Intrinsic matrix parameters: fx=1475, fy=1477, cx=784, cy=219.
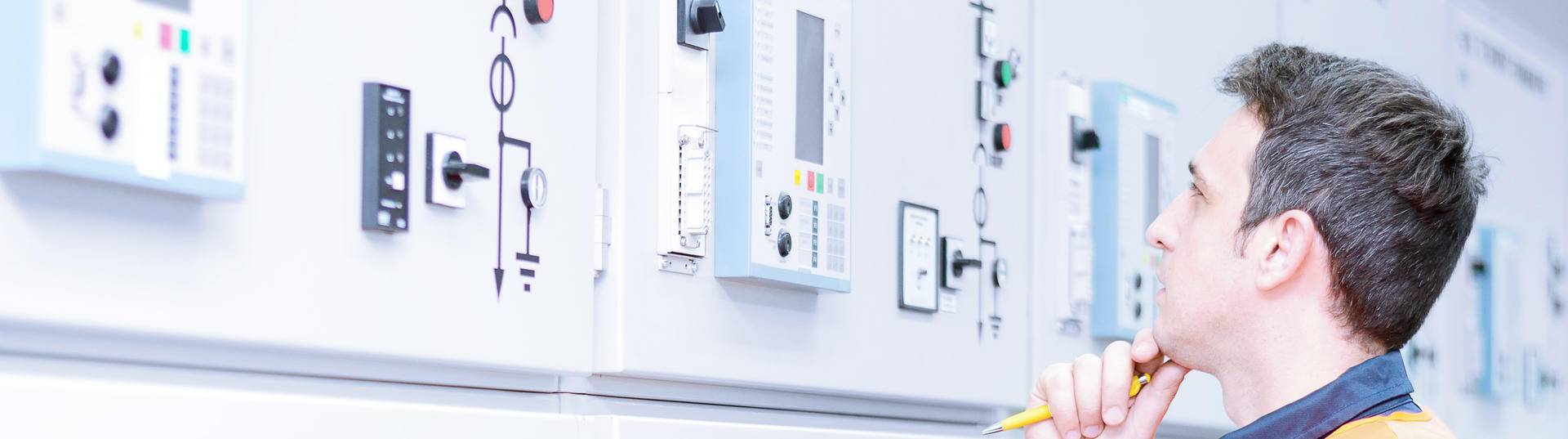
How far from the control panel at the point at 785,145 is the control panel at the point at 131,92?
634mm

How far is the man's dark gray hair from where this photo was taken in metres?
1.41

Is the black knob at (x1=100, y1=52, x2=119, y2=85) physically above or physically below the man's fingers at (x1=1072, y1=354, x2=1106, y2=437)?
above

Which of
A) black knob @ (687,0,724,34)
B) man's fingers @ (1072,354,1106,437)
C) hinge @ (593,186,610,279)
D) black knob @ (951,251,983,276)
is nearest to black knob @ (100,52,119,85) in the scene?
hinge @ (593,186,610,279)

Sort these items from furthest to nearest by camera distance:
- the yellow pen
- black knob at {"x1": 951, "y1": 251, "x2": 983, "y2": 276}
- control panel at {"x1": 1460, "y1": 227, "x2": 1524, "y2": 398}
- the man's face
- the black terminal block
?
control panel at {"x1": 1460, "y1": 227, "x2": 1524, "y2": 398} → black knob at {"x1": 951, "y1": 251, "x2": 983, "y2": 276} → the yellow pen → the man's face → the black terminal block

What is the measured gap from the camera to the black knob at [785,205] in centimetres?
164

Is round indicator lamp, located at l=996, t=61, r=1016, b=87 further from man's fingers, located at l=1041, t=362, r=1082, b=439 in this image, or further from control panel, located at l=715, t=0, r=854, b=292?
man's fingers, located at l=1041, t=362, r=1082, b=439

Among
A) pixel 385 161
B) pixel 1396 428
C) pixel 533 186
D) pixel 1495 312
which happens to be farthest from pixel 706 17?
pixel 1495 312

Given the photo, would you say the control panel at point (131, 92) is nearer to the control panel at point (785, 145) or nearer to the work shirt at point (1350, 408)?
the control panel at point (785, 145)

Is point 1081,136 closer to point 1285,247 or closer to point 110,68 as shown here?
point 1285,247

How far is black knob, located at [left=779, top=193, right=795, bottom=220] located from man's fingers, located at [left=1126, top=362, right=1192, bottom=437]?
0.44 metres

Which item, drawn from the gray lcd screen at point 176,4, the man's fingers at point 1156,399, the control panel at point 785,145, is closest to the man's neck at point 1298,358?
the man's fingers at point 1156,399

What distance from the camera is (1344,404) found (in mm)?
1362

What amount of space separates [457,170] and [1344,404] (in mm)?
836

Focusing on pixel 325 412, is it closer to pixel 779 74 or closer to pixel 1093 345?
pixel 779 74
